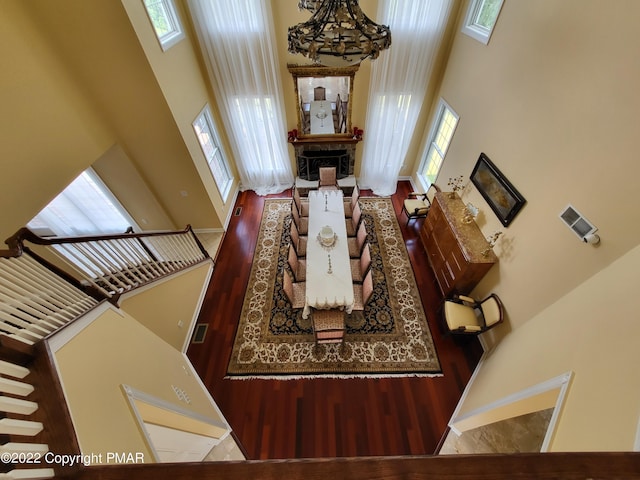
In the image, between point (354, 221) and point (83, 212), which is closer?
point (83, 212)

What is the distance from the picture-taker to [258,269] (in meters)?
4.70

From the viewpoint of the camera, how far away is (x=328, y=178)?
5469 mm

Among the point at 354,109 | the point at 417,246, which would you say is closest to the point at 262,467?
the point at 417,246

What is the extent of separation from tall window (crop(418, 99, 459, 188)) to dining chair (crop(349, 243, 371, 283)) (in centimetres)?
251

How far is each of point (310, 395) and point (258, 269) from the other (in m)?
2.27

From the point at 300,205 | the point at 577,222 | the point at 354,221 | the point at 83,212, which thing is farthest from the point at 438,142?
the point at 83,212

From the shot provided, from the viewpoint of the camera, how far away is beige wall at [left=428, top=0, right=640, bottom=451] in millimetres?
1645

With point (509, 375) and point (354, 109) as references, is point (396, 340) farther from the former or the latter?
point (354, 109)

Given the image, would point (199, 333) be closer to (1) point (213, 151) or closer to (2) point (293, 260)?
(2) point (293, 260)

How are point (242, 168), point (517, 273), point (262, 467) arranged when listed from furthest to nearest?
1. point (242, 168)
2. point (517, 273)
3. point (262, 467)

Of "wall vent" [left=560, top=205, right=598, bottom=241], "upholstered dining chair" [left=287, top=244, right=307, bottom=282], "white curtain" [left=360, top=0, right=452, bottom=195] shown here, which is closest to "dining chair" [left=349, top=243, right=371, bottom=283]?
"upholstered dining chair" [left=287, top=244, right=307, bottom=282]

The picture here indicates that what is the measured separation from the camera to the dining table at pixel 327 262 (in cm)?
346

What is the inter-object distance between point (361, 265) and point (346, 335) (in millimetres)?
1067

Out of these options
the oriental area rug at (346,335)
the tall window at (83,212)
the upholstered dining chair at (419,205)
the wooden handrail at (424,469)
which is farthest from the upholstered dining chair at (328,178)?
the wooden handrail at (424,469)
